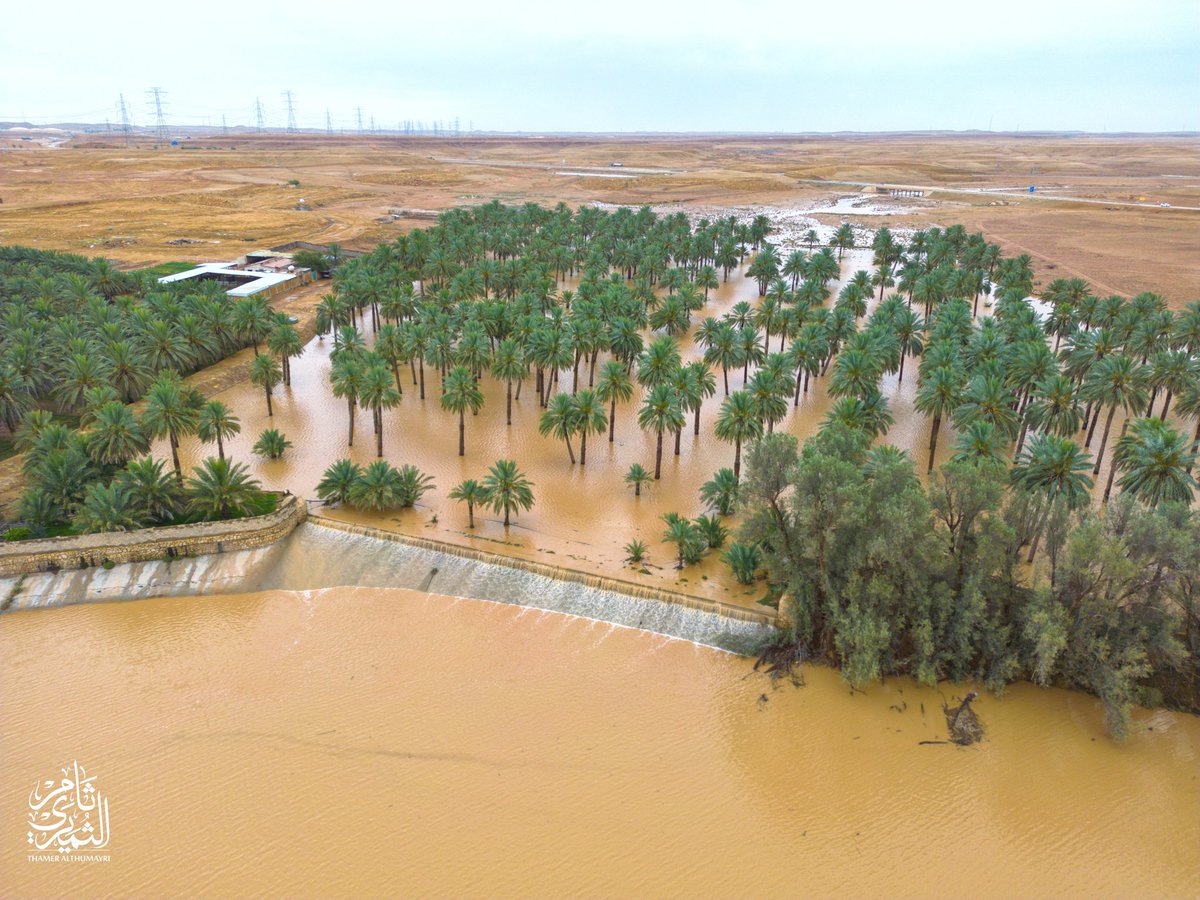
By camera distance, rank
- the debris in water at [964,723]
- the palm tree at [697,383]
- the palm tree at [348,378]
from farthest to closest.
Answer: the palm tree at [348,378], the palm tree at [697,383], the debris in water at [964,723]

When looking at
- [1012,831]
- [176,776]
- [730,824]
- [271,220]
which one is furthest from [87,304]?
[271,220]

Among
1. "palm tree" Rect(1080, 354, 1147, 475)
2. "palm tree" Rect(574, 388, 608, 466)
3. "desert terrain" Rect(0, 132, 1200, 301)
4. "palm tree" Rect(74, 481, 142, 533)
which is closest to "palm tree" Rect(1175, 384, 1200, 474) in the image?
"palm tree" Rect(1080, 354, 1147, 475)

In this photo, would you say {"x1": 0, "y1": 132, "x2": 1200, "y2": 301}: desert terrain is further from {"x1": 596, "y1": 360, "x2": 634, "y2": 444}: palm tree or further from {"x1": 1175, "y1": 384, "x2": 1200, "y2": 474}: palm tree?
{"x1": 596, "y1": 360, "x2": 634, "y2": 444}: palm tree

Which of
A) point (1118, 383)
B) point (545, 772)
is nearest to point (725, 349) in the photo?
point (1118, 383)

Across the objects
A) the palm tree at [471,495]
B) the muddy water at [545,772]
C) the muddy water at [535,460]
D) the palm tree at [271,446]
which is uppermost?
the palm tree at [471,495]

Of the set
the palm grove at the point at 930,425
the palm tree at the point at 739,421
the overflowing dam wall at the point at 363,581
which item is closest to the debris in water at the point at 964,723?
the palm grove at the point at 930,425

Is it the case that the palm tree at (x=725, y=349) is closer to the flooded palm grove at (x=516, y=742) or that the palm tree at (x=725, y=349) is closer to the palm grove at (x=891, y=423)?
the palm grove at (x=891, y=423)
